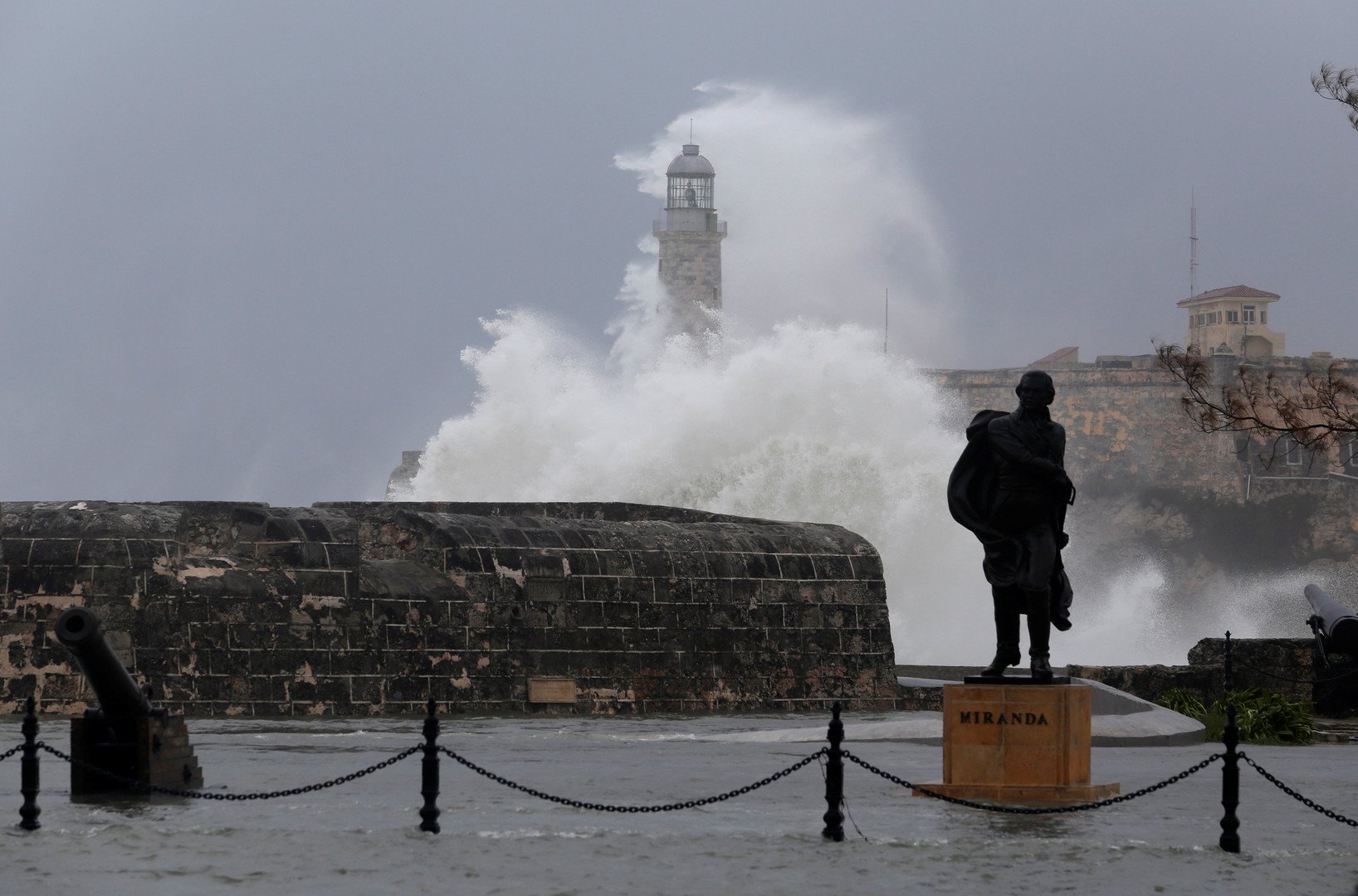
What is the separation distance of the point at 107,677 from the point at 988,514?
4.63m

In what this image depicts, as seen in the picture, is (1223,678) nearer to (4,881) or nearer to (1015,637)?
(1015,637)

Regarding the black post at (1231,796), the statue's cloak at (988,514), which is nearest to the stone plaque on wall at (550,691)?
the statue's cloak at (988,514)

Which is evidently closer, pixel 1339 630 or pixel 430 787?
pixel 430 787

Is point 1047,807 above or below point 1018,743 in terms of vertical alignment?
below

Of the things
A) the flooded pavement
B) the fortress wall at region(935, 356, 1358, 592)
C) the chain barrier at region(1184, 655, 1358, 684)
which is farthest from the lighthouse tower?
the flooded pavement

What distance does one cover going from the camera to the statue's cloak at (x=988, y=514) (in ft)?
36.6

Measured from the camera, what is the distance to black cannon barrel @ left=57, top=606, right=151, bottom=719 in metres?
9.97

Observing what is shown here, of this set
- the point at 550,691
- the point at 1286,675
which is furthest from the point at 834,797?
the point at 1286,675

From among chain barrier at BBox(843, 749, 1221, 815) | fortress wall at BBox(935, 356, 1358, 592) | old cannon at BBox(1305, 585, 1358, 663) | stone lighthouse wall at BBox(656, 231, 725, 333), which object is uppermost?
stone lighthouse wall at BBox(656, 231, 725, 333)

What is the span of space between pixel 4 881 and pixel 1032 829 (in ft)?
14.8

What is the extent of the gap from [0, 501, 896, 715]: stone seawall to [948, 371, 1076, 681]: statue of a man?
21.5 feet

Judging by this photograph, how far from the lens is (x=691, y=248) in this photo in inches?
3022

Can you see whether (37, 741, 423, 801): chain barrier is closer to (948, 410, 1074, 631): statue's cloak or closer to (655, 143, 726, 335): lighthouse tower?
(948, 410, 1074, 631): statue's cloak

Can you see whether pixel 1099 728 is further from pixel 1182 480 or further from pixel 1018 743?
pixel 1182 480
